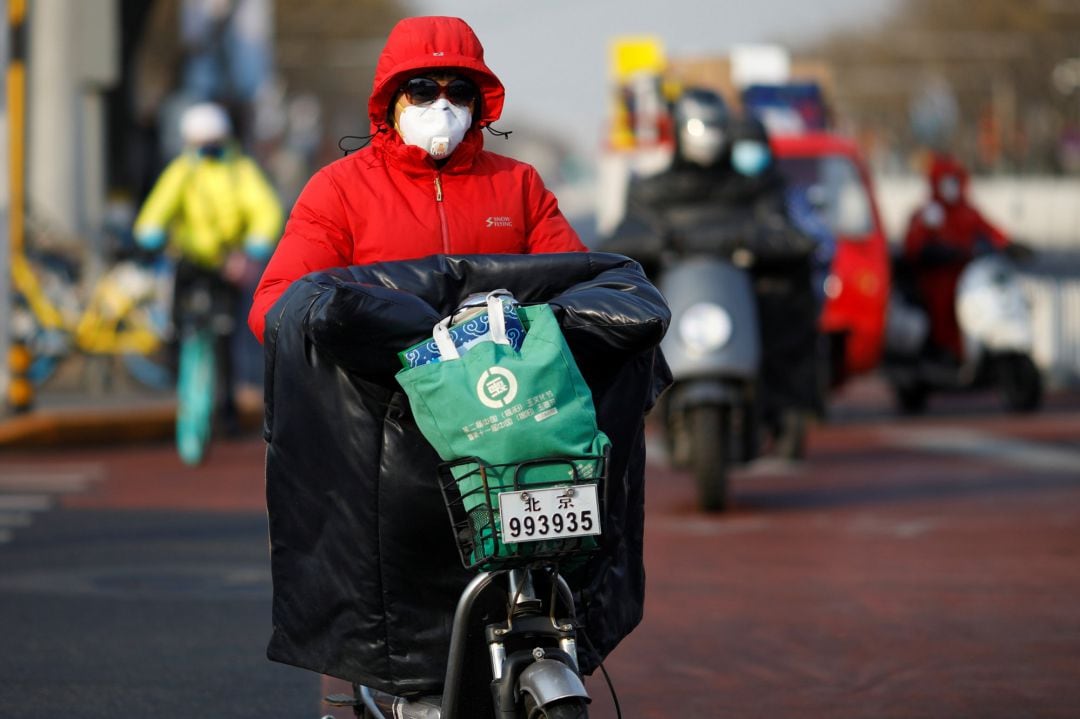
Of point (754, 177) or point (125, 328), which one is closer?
point (754, 177)

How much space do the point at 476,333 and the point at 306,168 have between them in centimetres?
8895

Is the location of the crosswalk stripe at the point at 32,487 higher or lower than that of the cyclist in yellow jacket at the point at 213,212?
lower

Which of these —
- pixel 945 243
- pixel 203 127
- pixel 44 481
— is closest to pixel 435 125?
pixel 44 481

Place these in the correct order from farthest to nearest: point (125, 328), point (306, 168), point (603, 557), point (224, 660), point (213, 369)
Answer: point (306, 168) < point (125, 328) < point (213, 369) < point (224, 660) < point (603, 557)

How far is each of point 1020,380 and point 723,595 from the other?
30.8 feet

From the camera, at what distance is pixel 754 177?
11727 millimetres

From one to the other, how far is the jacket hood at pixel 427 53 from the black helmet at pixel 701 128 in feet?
22.6

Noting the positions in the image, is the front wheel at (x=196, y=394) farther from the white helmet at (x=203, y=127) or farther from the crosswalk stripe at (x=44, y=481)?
the white helmet at (x=203, y=127)

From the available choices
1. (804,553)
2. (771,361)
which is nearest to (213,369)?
(771,361)

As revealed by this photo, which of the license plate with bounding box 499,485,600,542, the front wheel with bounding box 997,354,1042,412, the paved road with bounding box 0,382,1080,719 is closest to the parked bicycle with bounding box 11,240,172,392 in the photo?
the paved road with bounding box 0,382,1080,719

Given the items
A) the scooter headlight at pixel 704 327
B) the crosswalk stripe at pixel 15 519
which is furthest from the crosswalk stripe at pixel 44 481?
the scooter headlight at pixel 704 327

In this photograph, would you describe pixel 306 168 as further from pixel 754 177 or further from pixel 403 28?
pixel 403 28

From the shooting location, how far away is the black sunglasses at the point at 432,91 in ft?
16.2

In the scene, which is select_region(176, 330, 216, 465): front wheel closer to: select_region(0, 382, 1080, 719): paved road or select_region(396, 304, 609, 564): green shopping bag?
select_region(0, 382, 1080, 719): paved road
